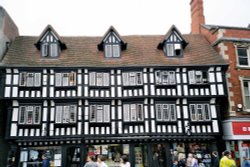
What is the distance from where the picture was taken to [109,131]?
1834 centimetres

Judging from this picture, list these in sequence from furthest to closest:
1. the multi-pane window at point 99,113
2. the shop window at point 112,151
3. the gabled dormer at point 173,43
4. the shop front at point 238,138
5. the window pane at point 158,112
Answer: the gabled dormer at point 173,43 → the window pane at point 158,112 → the shop window at point 112,151 → the multi-pane window at point 99,113 → the shop front at point 238,138

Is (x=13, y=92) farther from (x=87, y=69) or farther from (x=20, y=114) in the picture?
(x=87, y=69)

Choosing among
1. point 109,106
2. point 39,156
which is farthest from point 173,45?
point 39,156

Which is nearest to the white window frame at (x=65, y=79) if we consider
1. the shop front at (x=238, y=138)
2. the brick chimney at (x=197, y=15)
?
the shop front at (x=238, y=138)

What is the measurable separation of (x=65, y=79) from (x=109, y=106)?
11.3ft

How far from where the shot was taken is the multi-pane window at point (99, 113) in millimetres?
18500

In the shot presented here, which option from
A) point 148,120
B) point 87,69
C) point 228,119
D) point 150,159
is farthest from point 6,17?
point 228,119

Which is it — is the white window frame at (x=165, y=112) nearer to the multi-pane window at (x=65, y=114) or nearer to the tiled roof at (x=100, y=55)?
the tiled roof at (x=100, y=55)

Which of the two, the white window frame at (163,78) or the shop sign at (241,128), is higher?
the white window frame at (163,78)

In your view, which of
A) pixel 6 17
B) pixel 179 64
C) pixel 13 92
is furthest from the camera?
pixel 6 17

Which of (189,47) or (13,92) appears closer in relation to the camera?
(13,92)

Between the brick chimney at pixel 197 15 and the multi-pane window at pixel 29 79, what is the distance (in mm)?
14077

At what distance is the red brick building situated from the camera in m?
18.1

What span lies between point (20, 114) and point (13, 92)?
148 centimetres
